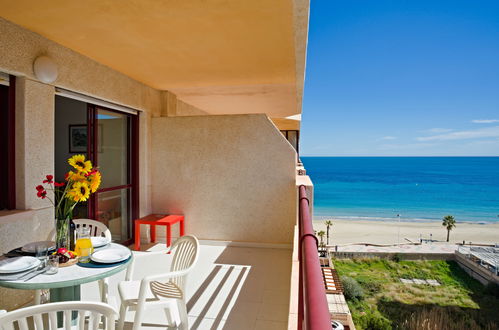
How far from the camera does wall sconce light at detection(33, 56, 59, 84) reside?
3.03 meters

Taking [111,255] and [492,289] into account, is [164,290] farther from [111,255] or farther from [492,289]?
[492,289]

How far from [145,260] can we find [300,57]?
3.50 metres

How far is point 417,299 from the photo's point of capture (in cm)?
1391

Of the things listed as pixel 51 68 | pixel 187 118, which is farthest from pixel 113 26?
pixel 187 118

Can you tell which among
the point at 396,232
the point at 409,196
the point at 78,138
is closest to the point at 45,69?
the point at 78,138

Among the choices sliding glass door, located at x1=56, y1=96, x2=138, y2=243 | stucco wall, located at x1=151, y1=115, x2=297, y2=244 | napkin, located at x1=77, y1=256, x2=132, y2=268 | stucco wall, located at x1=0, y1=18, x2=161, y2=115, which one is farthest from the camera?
stucco wall, located at x1=151, y1=115, x2=297, y2=244

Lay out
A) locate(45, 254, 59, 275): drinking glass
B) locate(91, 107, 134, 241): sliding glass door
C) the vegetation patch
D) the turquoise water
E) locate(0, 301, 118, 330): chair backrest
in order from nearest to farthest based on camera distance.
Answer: locate(0, 301, 118, 330): chair backrest
locate(45, 254, 59, 275): drinking glass
locate(91, 107, 134, 241): sliding glass door
the vegetation patch
the turquoise water

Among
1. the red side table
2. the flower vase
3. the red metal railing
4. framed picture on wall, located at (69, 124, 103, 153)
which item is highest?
framed picture on wall, located at (69, 124, 103, 153)

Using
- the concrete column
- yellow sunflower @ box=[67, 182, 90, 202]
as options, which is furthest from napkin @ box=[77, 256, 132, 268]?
the concrete column

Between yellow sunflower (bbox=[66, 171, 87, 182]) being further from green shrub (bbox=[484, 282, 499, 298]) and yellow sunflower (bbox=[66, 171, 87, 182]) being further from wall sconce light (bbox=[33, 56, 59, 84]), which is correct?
green shrub (bbox=[484, 282, 499, 298])

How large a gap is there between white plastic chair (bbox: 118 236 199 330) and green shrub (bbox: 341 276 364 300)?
13302mm

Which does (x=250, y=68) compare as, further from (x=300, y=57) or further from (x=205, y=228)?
(x=205, y=228)

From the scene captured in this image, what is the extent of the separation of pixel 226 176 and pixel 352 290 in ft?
38.5

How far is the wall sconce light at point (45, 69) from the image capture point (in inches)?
119
